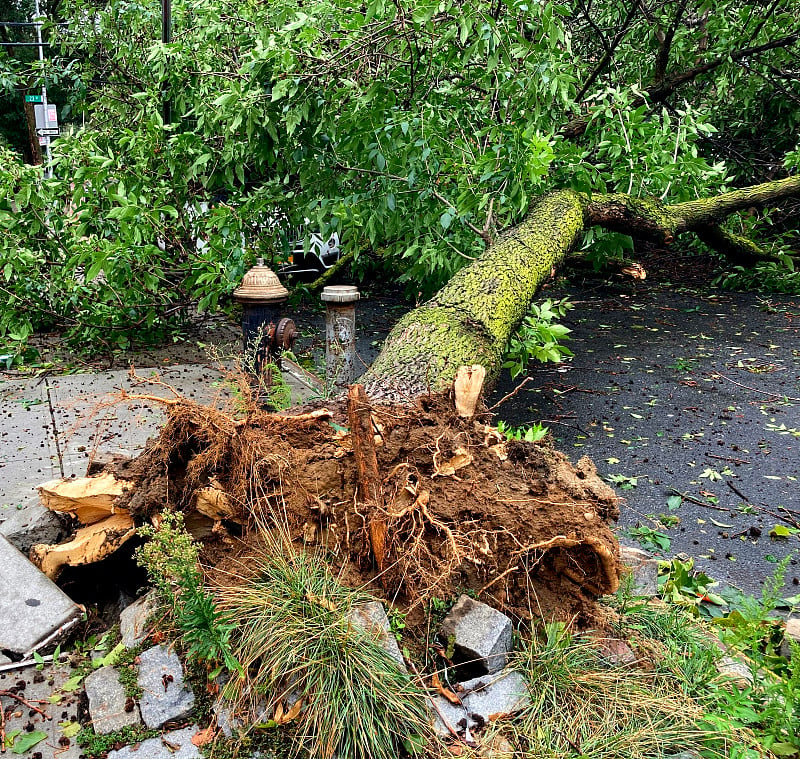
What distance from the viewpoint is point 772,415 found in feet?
18.0

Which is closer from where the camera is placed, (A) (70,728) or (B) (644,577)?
(A) (70,728)

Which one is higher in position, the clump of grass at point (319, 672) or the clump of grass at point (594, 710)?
the clump of grass at point (319, 672)

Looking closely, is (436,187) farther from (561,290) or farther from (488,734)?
→ (561,290)

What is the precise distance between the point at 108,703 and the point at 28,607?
678mm

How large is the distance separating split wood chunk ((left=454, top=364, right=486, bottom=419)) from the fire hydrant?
1.70m

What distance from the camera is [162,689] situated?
2.36 metres

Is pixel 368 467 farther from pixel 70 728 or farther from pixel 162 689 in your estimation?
pixel 70 728

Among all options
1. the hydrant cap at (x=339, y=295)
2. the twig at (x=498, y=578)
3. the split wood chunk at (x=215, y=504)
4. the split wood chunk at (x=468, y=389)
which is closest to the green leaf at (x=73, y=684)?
the split wood chunk at (x=215, y=504)

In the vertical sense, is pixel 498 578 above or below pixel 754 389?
above

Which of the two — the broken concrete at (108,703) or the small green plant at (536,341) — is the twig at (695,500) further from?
the broken concrete at (108,703)

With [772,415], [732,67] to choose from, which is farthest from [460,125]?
[732,67]

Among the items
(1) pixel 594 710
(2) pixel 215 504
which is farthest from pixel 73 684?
(1) pixel 594 710

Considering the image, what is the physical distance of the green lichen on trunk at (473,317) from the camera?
353cm

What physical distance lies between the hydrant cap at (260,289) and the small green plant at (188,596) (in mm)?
2464
